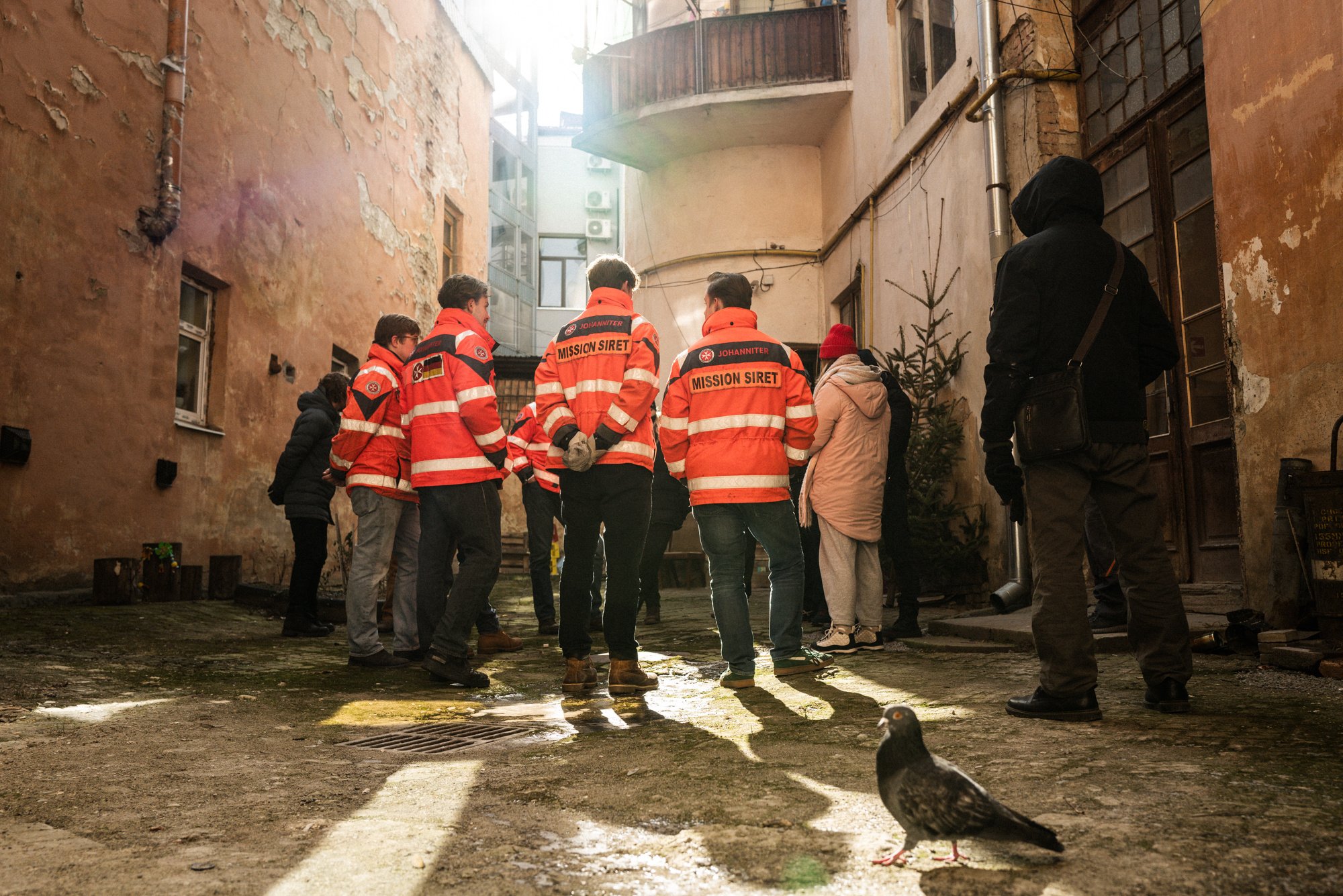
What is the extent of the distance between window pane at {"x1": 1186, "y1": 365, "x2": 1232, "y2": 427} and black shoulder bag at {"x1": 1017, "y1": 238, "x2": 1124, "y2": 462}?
2934 mm

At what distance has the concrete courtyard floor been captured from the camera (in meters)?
1.91

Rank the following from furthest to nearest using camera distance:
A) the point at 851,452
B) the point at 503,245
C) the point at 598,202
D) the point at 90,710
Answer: the point at 598,202, the point at 503,245, the point at 851,452, the point at 90,710

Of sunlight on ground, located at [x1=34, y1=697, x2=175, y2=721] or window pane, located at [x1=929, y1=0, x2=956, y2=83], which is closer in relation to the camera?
sunlight on ground, located at [x1=34, y1=697, x2=175, y2=721]

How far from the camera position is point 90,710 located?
3.76 metres

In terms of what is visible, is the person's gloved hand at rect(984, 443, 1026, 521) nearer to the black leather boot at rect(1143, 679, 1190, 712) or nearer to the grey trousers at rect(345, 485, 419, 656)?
the black leather boot at rect(1143, 679, 1190, 712)

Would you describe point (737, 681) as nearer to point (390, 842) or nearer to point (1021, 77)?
point (390, 842)

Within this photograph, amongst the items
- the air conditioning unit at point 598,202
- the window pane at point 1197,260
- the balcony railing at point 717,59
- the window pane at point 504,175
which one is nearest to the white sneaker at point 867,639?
the window pane at point 1197,260

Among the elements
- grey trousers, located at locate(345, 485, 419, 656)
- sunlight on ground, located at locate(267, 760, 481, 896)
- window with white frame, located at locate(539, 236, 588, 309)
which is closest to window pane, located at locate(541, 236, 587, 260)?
window with white frame, located at locate(539, 236, 588, 309)

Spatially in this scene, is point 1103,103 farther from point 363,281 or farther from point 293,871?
point 363,281

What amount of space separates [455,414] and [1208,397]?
4.44 metres

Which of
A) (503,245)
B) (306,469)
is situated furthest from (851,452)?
(503,245)

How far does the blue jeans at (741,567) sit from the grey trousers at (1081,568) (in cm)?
137

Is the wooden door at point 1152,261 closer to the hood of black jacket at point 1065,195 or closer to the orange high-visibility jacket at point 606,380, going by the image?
the hood of black jacket at point 1065,195

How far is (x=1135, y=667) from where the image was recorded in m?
4.25
